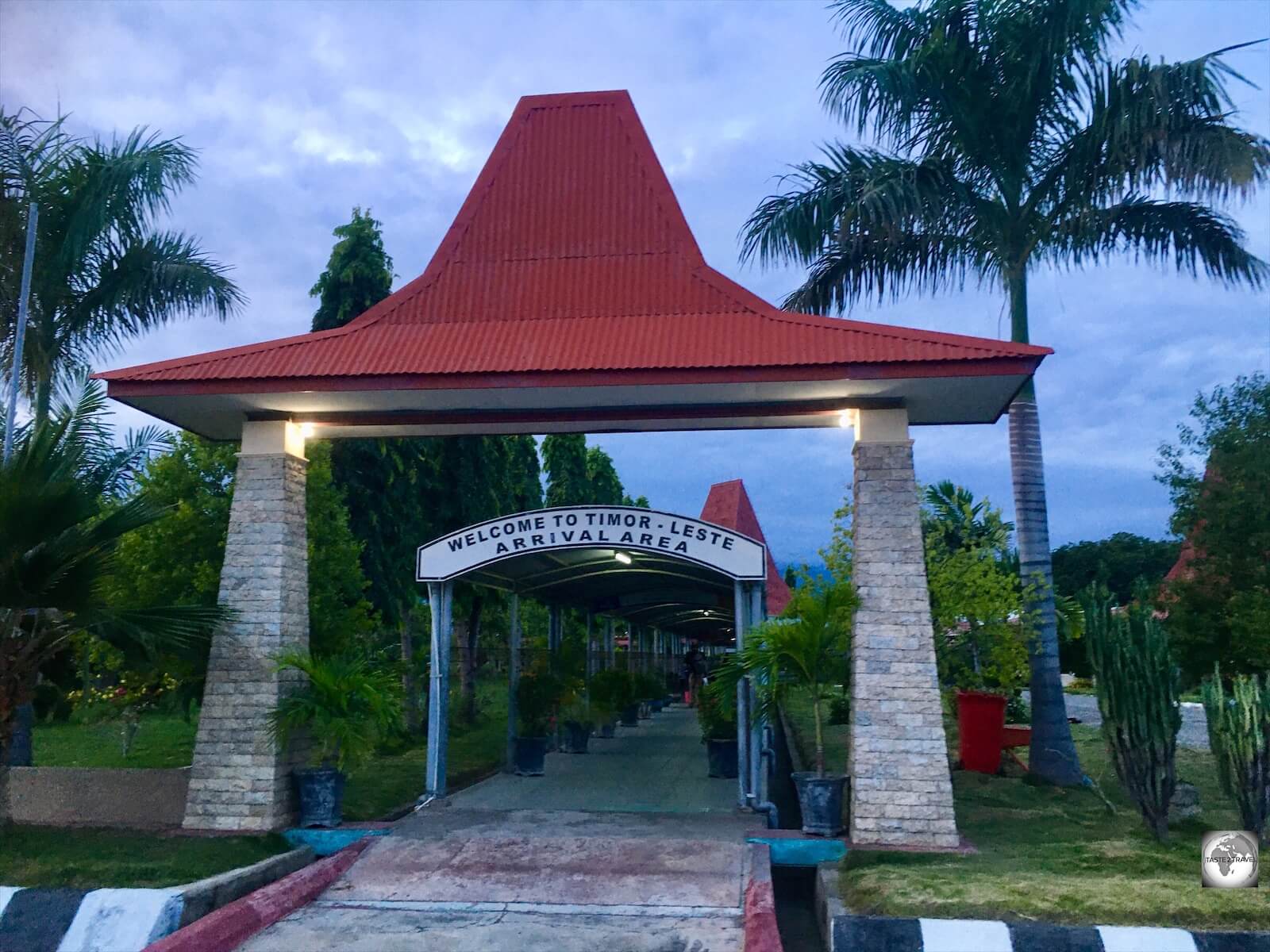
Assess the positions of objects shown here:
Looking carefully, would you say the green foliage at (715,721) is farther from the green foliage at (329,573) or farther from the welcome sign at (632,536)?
the green foliage at (329,573)

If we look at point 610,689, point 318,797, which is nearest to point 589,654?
point 610,689

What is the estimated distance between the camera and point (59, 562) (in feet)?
29.9

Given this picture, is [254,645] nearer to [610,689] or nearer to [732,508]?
[610,689]

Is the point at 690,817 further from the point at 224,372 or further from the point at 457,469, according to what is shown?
the point at 457,469

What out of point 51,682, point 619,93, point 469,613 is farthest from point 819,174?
point 469,613

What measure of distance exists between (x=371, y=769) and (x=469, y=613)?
30.2ft

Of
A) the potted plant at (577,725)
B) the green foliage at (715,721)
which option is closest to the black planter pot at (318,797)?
the green foliage at (715,721)

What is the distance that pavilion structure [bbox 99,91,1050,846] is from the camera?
10102mm

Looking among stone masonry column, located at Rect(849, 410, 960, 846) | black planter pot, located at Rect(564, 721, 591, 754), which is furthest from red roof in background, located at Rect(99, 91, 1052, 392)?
black planter pot, located at Rect(564, 721, 591, 754)

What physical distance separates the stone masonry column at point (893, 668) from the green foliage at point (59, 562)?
650 cm

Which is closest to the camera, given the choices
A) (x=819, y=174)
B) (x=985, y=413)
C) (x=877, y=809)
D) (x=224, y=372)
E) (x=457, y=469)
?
(x=877, y=809)

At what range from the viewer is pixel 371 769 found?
1535 cm

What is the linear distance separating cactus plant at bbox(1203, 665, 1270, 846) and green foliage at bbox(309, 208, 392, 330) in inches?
608

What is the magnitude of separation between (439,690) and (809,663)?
169 inches
